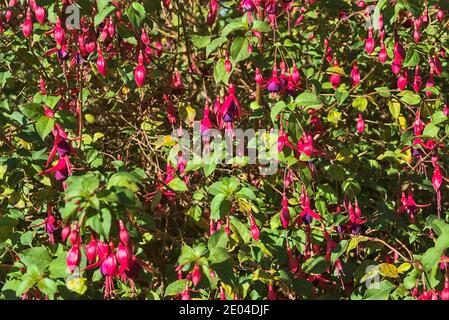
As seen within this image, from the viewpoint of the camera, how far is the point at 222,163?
155 cm

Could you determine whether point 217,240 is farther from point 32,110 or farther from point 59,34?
point 59,34

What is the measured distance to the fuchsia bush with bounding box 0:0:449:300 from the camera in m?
1.24

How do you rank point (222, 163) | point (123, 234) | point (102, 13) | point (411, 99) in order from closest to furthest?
point (123, 234) < point (102, 13) < point (222, 163) < point (411, 99)

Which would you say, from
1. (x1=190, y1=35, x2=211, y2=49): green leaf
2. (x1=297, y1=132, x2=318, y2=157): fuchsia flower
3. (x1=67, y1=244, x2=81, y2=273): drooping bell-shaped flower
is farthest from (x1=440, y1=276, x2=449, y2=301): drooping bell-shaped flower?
(x1=190, y1=35, x2=211, y2=49): green leaf

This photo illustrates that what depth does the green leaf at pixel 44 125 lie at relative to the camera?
3.95 ft

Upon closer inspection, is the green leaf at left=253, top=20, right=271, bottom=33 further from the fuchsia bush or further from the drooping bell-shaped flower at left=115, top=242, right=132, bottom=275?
the drooping bell-shaped flower at left=115, top=242, right=132, bottom=275

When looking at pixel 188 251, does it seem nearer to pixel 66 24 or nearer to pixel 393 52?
pixel 66 24

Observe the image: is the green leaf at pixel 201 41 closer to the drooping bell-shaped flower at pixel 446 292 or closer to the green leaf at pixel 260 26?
the green leaf at pixel 260 26

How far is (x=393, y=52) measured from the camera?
162 centimetres

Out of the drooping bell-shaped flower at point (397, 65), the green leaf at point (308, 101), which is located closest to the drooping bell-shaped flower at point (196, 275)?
the green leaf at point (308, 101)

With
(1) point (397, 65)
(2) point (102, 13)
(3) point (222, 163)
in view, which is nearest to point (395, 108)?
(1) point (397, 65)

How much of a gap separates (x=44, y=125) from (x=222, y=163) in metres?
0.49
